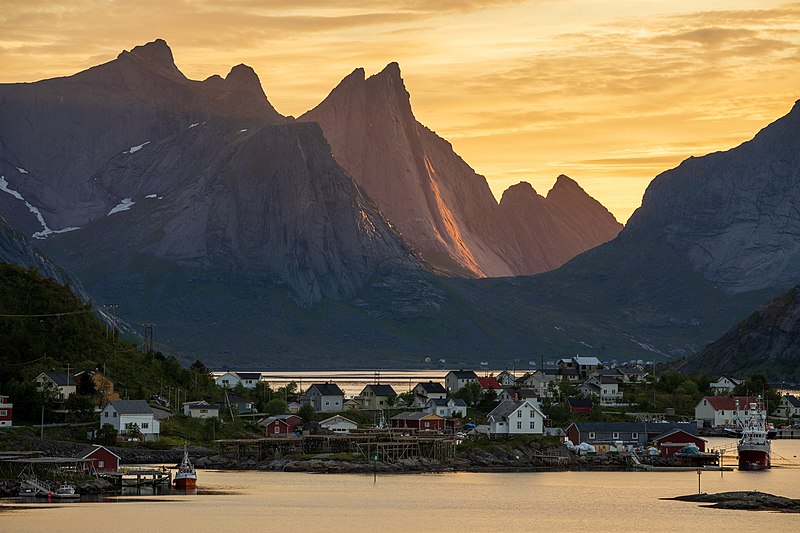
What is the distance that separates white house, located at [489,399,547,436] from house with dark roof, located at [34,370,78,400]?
111 ft

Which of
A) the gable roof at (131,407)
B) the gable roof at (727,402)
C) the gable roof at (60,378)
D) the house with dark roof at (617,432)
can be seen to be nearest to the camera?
the gable roof at (131,407)

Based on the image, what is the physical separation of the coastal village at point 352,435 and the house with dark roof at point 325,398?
0.19 metres

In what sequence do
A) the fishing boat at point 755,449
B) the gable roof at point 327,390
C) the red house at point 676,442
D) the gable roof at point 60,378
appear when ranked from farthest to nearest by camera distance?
the gable roof at point 327,390 → the gable roof at point 60,378 → the red house at point 676,442 → the fishing boat at point 755,449

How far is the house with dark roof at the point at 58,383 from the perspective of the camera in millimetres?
126500

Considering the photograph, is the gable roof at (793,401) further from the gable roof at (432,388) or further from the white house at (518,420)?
Result: the white house at (518,420)

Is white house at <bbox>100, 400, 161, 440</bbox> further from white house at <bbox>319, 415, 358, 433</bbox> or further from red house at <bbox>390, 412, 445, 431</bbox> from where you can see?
red house at <bbox>390, 412, 445, 431</bbox>

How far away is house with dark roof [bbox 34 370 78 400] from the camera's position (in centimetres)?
12650

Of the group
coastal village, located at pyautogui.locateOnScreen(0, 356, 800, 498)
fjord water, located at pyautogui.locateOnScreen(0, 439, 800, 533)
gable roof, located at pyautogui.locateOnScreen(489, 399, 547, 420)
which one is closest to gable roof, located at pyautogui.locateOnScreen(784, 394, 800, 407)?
coastal village, located at pyautogui.locateOnScreen(0, 356, 800, 498)

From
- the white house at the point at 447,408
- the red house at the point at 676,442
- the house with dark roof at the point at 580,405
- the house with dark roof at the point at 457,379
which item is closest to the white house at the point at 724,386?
the house with dark roof at the point at 457,379

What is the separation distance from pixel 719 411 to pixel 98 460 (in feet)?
244

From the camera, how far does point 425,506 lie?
310ft

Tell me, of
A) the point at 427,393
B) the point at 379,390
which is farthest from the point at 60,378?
the point at 427,393

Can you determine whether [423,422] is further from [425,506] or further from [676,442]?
[425,506]

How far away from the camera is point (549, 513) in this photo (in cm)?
9181
